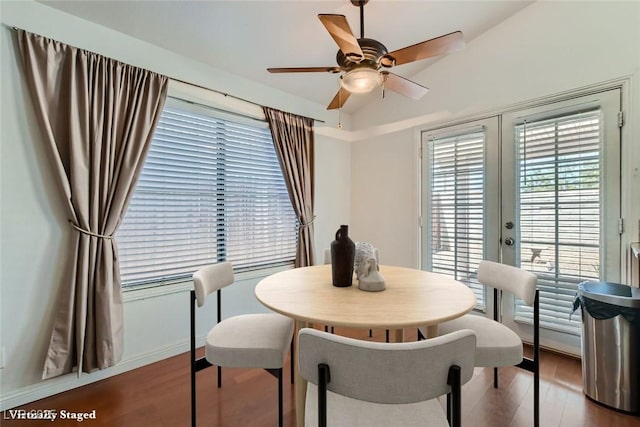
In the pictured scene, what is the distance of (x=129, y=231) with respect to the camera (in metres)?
2.20

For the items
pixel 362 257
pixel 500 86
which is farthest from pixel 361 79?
pixel 500 86

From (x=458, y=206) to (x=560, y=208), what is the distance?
795mm

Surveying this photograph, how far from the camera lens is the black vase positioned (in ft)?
5.04

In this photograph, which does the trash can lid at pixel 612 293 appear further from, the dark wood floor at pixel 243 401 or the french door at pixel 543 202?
the dark wood floor at pixel 243 401

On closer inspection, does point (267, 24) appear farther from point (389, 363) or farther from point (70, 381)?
point (70, 381)

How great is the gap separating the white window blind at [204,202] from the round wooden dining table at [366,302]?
115 cm

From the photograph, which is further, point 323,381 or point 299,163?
point 299,163

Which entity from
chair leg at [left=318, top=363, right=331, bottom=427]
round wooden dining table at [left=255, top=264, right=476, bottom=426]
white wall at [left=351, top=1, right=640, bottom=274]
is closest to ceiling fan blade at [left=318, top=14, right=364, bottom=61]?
round wooden dining table at [left=255, top=264, right=476, bottom=426]

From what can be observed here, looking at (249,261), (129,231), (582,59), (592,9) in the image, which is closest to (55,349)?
(129,231)

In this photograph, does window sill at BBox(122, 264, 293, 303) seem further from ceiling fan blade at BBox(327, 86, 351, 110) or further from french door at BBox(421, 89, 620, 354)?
french door at BBox(421, 89, 620, 354)

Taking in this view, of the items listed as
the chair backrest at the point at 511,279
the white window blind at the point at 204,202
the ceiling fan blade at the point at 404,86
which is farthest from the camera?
the white window blind at the point at 204,202

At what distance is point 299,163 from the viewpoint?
320cm

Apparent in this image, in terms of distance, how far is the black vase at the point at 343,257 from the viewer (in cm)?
154

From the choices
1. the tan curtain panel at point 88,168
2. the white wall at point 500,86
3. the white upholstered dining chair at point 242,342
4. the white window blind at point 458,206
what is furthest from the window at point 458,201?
the tan curtain panel at point 88,168
